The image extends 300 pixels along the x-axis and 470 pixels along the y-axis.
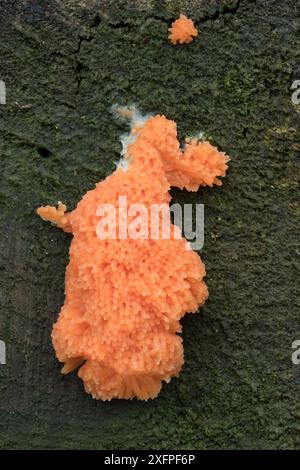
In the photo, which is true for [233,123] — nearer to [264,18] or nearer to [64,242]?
[264,18]

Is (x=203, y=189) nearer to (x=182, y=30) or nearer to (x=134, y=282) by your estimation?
(x=134, y=282)

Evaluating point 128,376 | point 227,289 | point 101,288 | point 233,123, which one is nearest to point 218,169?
point 233,123

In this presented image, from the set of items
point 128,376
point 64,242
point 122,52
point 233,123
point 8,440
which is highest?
point 122,52

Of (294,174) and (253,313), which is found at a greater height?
(294,174)

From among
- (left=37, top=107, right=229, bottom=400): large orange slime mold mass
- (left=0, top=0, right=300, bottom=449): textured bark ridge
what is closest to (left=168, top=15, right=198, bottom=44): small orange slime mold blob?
(left=0, top=0, right=300, bottom=449): textured bark ridge

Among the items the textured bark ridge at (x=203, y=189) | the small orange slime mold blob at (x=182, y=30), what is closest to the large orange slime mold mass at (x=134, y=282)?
the textured bark ridge at (x=203, y=189)

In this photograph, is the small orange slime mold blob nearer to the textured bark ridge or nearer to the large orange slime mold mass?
the textured bark ridge

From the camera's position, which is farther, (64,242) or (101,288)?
(64,242)

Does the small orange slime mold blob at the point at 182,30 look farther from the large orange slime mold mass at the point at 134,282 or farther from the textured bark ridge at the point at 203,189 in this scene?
the large orange slime mold mass at the point at 134,282

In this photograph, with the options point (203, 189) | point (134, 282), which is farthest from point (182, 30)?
point (134, 282)
